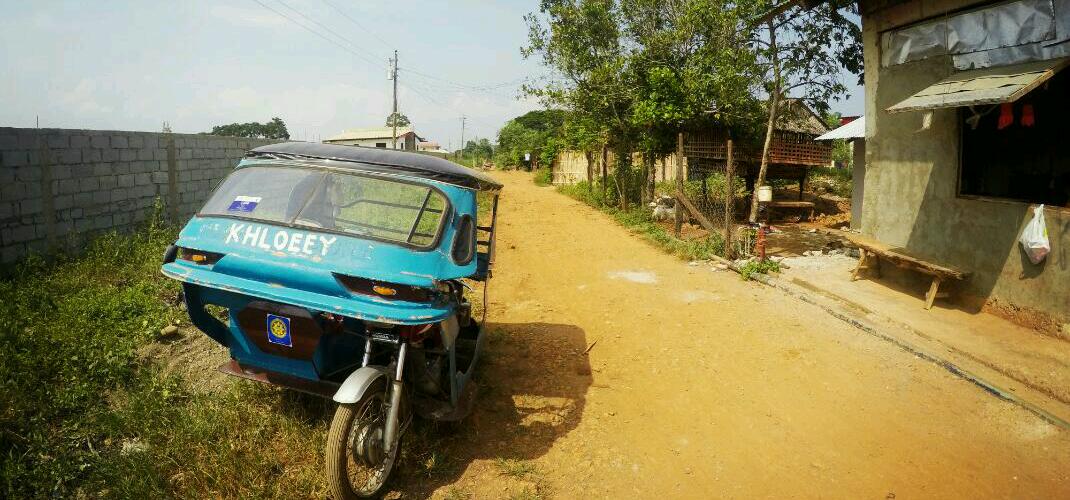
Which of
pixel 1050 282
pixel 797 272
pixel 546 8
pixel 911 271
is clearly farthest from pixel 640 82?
pixel 1050 282

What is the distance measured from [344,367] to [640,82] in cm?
1286

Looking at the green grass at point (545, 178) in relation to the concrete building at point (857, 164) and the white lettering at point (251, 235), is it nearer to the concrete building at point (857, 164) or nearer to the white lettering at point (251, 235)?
the concrete building at point (857, 164)

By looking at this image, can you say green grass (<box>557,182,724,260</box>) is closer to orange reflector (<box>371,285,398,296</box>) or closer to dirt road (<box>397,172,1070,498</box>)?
dirt road (<box>397,172,1070,498</box>)

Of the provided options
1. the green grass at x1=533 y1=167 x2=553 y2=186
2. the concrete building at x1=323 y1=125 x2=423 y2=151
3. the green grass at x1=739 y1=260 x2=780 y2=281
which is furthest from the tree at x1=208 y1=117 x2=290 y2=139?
the green grass at x1=739 y1=260 x2=780 y2=281

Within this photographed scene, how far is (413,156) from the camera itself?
3762 millimetres

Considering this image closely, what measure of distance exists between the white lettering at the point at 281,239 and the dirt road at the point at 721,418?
1.62 m

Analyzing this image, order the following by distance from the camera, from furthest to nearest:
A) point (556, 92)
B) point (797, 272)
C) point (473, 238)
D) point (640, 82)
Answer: point (556, 92) → point (640, 82) → point (797, 272) → point (473, 238)

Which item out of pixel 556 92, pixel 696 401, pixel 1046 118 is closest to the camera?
pixel 696 401

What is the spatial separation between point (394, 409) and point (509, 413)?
1.44 meters

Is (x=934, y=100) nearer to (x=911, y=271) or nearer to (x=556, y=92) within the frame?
(x=911, y=271)

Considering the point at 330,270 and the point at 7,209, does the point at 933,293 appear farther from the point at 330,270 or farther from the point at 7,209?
the point at 7,209

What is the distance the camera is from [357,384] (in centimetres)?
299

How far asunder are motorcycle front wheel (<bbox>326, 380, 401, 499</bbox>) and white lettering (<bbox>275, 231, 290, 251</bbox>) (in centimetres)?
97

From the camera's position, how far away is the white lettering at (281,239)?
10.4 feet
